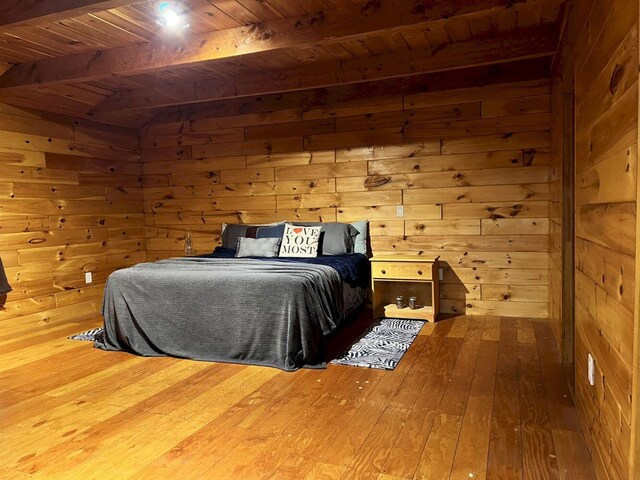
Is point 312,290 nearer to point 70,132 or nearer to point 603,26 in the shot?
point 603,26

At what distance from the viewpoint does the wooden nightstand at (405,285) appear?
13.9 feet

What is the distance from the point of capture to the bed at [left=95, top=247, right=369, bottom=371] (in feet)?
10.3

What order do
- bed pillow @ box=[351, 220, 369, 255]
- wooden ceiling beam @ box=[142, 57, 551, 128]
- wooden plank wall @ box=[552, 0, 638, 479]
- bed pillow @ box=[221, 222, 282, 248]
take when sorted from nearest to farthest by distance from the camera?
wooden plank wall @ box=[552, 0, 638, 479] < wooden ceiling beam @ box=[142, 57, 551, 128] < bed pillow @ box=[351, 220, 369, 255] < bed pillow @ box=[221, 222, 282, 248]

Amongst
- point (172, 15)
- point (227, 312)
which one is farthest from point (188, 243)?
point (172, 15)

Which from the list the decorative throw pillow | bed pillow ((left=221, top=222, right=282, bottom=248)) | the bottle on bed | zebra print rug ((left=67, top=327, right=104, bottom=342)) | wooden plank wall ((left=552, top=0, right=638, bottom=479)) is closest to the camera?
wooden plank wall ((left=552, top=0, right=638, bottom=479))

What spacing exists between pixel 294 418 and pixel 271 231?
8.39ft

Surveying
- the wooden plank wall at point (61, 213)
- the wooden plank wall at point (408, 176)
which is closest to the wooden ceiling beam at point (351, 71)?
the wooden plank wall at point (61, 213)

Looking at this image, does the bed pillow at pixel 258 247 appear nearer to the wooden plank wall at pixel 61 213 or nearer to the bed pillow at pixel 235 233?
the bed pillow at pixel 235 233

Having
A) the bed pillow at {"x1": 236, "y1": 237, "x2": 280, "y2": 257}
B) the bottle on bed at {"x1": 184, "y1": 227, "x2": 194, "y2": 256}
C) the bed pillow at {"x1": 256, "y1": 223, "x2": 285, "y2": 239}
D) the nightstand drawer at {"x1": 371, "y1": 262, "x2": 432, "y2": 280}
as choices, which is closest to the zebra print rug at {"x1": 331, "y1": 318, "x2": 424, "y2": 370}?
the nightstand drawer at {"x1": 371, "y1": 262, "x2": 432, "y2": 280}

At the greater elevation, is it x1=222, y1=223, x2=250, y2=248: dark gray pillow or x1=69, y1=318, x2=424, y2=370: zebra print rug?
x1=222, y1=223, x2=250, y2=248: dark gray pillow

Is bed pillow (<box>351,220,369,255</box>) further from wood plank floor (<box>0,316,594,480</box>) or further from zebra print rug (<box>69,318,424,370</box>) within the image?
wood plank floor (<box>0,316,594,480</box>)

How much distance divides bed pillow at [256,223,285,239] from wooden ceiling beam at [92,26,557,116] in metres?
1.29

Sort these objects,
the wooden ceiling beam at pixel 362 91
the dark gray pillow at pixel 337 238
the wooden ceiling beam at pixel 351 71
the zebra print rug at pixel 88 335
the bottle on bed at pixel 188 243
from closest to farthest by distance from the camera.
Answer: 1. the wooden ceiling beam at pixel 351 71
2. the zebra print rug at pixel 88 335
3. the wooden ceiling beam at pixel 362 91
4. the dark gray pillow at pixel 337 238
5. the bottle on bed at pixel 188 243

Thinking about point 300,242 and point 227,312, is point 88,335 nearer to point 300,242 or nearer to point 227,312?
point 227,312
